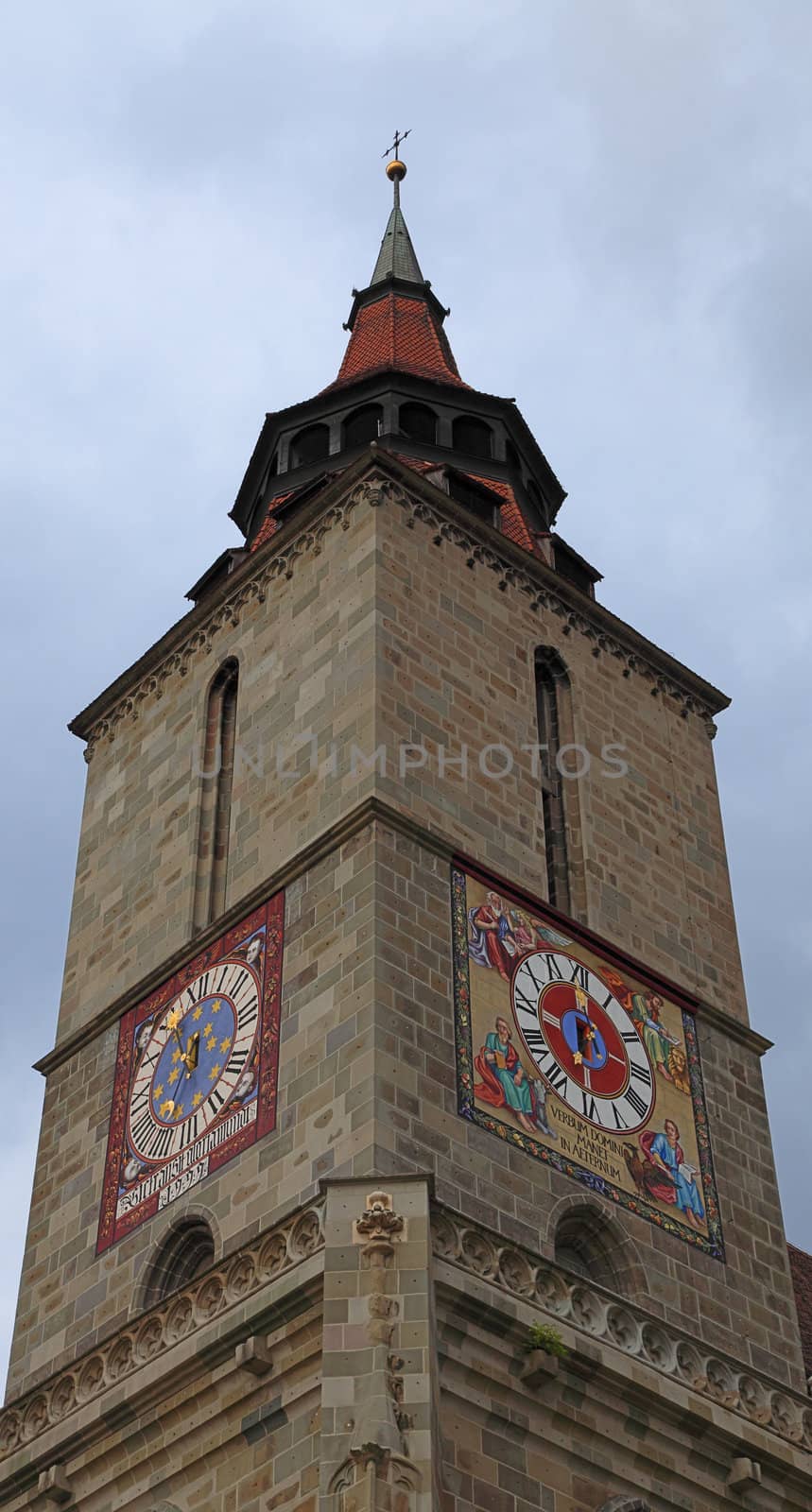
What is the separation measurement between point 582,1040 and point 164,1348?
205 inches

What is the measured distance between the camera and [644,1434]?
22.3 metres

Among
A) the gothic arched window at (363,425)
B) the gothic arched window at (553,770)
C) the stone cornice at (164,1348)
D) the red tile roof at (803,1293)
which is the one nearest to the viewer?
the stone cornice at (164,1348)

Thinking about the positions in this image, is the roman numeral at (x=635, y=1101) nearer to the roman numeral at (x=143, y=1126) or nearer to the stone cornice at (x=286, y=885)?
the stone cornice at (x=286, y=885)

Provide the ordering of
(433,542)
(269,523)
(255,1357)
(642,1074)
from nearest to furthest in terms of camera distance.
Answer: (255,1357), (642,1074), (433,542), (269,523)

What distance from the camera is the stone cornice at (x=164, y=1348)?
21750 mm

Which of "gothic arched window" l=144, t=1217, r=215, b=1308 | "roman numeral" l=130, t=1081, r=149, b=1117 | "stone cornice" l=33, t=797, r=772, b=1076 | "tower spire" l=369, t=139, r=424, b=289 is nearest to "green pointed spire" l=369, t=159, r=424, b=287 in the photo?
"tower spire" l=369, t=139, r=424, b=289

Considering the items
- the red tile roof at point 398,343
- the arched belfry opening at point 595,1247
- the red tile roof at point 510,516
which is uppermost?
the red tile roof at point 398,343

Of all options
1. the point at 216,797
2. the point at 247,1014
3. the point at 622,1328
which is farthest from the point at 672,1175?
the point at 216,797

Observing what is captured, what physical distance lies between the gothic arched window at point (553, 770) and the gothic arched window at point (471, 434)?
16.2 ft

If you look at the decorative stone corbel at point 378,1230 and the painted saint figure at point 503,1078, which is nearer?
the decorative stone corbel at point 378,1230

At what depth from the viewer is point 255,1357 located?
838 inches

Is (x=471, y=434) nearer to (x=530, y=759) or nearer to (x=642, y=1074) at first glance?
(x=530, y=759)

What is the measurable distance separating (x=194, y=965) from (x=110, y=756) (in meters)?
5.27

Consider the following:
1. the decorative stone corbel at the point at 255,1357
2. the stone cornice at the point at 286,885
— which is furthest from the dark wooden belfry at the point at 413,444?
the decorative stone corbel at the point at 255,1357
